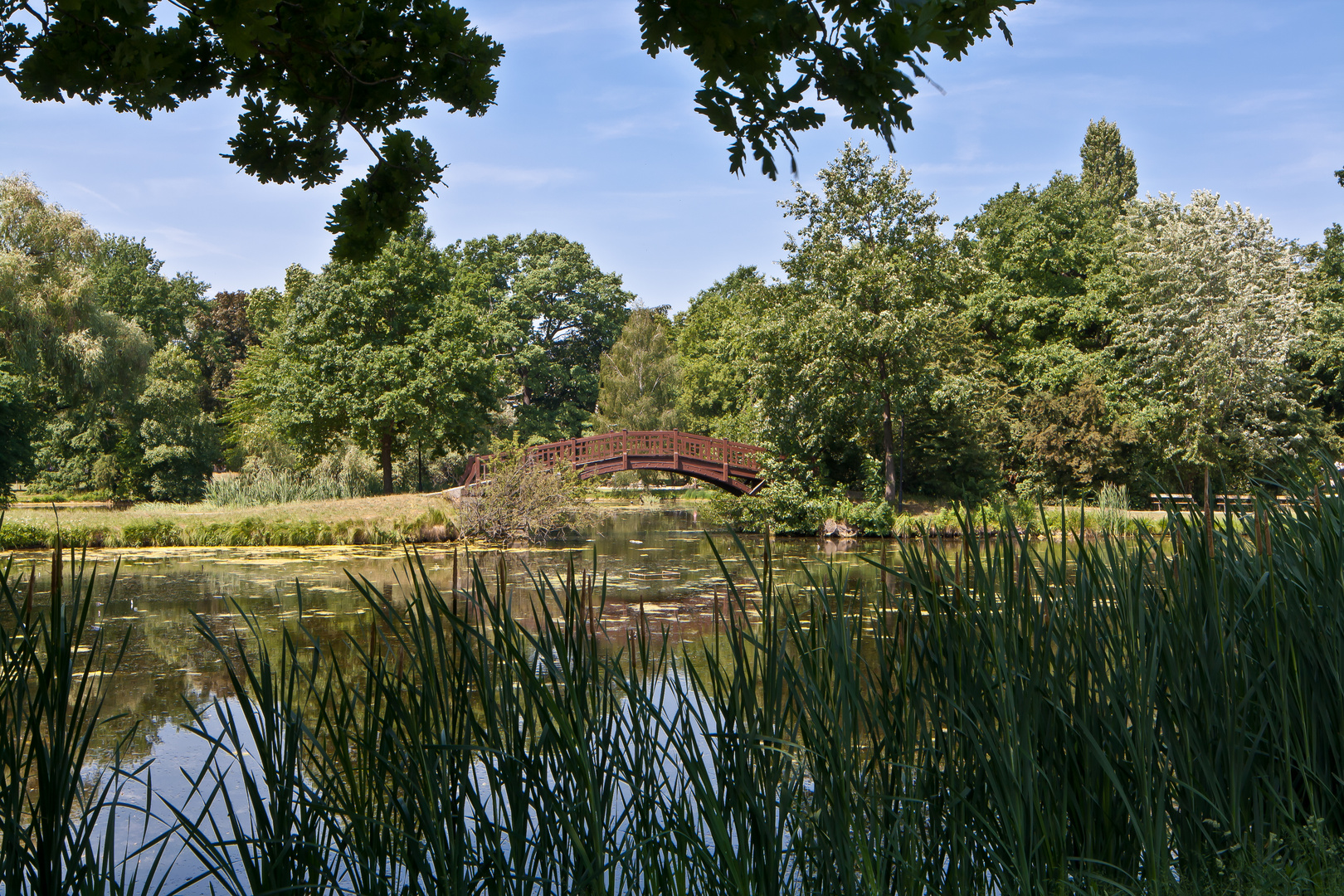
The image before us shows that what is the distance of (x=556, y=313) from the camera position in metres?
44.2

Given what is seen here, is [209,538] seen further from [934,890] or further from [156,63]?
[934,890]

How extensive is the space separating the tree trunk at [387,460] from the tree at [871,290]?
1041cm

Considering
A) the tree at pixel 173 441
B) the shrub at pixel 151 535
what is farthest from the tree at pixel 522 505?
the tree at pixel 173 441

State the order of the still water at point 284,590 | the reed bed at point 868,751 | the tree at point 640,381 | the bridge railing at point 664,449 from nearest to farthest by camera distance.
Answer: the reed bed at point 868,751
the still water at point 284,590
the bridge railing at point 664,449
the tree at point 640,381

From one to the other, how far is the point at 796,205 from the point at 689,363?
17464mm

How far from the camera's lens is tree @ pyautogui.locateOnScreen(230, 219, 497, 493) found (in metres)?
24.1

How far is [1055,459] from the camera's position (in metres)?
22.2

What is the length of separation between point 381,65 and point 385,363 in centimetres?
2147

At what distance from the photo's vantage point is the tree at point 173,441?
2553cm

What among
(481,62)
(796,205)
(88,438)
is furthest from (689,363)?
(481,62)

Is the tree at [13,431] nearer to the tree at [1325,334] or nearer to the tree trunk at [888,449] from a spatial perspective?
the tree trunk at [888,449]

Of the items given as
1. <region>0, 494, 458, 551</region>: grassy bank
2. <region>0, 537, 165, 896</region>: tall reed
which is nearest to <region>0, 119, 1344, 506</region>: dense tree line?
<region>0, 494, 458, 551</region>: grassy bank

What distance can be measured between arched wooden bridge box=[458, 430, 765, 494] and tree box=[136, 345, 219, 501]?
8.11m

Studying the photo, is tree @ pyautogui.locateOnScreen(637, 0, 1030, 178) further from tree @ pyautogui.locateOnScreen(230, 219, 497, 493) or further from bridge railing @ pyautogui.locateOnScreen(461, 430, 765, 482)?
tree @ pyautogui.locateOnScreen(230, 219, 497, 493)
